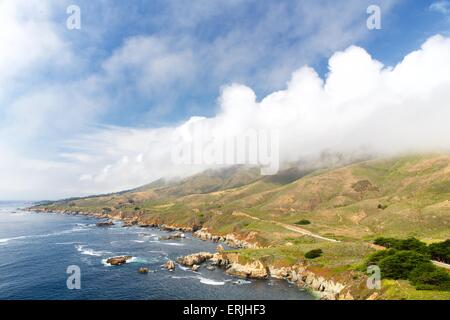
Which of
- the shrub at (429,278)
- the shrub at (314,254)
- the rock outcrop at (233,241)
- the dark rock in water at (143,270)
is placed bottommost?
the rock outcrop at (233,241)

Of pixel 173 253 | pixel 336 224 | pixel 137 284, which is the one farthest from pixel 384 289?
pixel 336 224

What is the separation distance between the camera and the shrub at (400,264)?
7350 cm

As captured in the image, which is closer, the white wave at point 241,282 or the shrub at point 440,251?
the shrub at point 440,251

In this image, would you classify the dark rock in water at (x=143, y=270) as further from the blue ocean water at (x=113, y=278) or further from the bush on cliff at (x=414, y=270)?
the bush on cliff at (x=414, y=270)

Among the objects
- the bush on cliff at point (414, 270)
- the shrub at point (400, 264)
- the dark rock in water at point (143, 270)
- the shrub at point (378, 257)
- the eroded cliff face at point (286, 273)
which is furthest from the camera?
the dark rock in water at point (143, 270)

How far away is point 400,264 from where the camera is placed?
2955 inches

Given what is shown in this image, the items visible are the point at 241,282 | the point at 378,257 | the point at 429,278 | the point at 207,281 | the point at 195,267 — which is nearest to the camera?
the point at 429,278

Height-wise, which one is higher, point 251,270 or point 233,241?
point 251,270

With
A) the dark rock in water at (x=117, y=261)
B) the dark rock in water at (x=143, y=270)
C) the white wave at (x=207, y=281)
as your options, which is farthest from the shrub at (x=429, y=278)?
the dark rock in water at (x=117, y=261)

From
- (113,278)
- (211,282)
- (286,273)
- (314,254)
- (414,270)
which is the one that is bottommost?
(211,282)

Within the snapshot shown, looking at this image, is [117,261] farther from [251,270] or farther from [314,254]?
[314,254]

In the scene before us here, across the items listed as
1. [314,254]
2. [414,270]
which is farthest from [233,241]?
[414,270]

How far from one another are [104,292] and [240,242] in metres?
94.6
